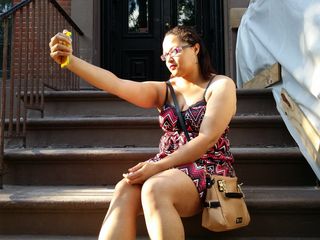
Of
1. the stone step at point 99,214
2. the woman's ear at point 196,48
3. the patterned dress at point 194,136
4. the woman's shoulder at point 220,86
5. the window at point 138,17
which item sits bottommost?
the stone step at point 99,214

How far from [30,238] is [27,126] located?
116cm

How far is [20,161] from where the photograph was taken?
262 cm

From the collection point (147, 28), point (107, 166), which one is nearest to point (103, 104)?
point (107, 166)

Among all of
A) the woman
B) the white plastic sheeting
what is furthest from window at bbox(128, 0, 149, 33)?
the woman

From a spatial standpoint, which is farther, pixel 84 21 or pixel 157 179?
pixel 84 21

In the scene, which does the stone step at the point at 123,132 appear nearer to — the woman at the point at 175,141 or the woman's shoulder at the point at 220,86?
the woman at the point at 175,141

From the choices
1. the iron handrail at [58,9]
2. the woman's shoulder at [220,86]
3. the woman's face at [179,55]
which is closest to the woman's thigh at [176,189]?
the woman's shoulder at [220,86]

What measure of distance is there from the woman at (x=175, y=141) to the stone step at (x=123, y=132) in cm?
81

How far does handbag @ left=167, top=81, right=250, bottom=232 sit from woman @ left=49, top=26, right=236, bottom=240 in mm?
53

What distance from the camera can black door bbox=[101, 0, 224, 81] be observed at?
5828 millimetres

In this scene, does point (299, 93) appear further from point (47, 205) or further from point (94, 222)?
point (47, 205)

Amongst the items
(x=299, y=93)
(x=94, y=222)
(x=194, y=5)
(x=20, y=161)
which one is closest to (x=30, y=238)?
(x=94, y=222)

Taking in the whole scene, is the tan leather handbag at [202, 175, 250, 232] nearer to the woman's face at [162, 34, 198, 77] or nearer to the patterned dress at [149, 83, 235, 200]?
the patterned dress at [149, 83, 235, 200]

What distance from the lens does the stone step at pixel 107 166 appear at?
2.47m
